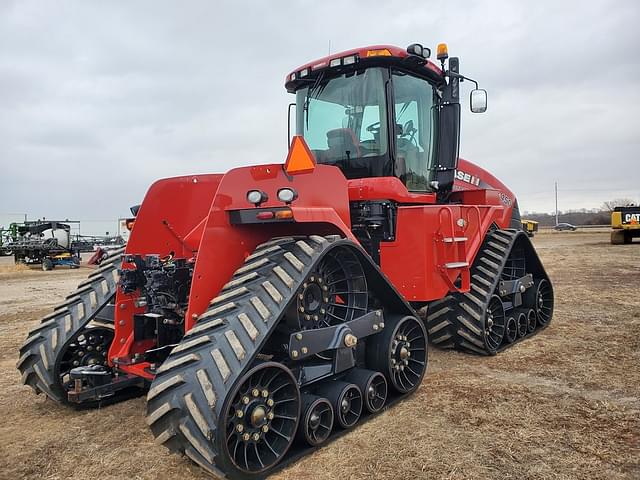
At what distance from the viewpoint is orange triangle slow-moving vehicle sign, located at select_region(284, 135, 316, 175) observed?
376 centimetres

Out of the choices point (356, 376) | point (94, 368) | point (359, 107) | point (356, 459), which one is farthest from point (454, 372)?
point (94, 368)

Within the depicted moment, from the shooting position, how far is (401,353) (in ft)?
14.9

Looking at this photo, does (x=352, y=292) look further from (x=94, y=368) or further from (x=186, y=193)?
(x=94, y=368)

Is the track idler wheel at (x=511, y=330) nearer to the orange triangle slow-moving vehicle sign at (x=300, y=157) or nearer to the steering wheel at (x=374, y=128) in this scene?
the steering wheel at (x=374, y=128)

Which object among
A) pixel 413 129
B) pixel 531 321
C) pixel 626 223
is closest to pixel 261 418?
pixel 413 129

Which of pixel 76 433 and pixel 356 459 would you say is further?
pixel 76 433

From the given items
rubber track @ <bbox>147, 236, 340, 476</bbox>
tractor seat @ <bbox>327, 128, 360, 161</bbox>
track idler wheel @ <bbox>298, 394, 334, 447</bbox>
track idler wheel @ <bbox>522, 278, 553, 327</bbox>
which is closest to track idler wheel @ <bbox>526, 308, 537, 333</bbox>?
track idler wheel @ <bbox>522, 278, 553, 327</bbox>

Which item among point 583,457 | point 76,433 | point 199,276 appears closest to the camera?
point 583,457

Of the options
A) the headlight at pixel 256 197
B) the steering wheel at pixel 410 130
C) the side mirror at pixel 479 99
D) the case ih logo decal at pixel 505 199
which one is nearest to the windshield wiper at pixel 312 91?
the steering wheel at pixel 410 130

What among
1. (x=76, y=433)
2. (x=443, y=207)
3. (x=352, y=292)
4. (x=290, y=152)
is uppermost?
(x=290, y=152)

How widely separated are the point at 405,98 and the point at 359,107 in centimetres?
55

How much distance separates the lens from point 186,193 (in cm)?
459

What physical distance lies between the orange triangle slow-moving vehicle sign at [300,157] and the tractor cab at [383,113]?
5.45 feet

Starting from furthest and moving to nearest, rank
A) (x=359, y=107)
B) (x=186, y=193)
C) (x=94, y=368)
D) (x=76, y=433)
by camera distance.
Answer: (x=359, y=107), (x=186, y=193), (x=94, y=368), (x=76, y=433)
